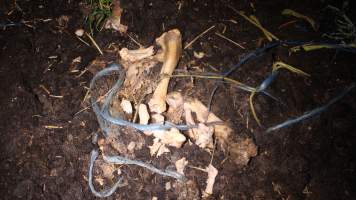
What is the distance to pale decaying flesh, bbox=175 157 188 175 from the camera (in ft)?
6.05

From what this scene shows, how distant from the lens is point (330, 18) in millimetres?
2256

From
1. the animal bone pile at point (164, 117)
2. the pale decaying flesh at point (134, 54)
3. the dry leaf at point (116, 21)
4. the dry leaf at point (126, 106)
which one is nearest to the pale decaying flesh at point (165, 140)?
the animal bone pile at point (164, 117)

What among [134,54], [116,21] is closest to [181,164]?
[134,54]

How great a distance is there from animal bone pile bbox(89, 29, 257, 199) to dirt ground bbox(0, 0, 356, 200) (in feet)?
0.22

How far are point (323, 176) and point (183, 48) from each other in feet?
4.27

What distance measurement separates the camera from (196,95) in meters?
2.03

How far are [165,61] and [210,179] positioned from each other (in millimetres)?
854

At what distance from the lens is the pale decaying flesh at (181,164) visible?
6.05ft

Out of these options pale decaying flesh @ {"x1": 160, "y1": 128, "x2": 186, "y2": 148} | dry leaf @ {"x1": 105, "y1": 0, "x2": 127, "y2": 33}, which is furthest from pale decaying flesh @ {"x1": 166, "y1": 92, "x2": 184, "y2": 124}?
dry leaf @ {"x1": 105, "y1": 0, "x2": 127, "y2": 33}

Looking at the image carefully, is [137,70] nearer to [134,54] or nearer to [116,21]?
[134,54]

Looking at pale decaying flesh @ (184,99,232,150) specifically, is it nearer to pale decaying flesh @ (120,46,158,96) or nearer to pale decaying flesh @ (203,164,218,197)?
pale decaying flesh @ (203,164,218,197)

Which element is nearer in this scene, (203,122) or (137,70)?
(203,122)

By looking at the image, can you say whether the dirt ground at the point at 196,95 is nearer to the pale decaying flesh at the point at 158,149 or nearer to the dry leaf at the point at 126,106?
the pale decaying flesh at the point at 158,149

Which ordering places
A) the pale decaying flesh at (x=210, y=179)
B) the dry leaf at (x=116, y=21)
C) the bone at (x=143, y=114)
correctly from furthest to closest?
the dry leaf at (x=116, y=21), the bone at (x=143, y=114), the pale decaying flesh at (x=210, y=179)
